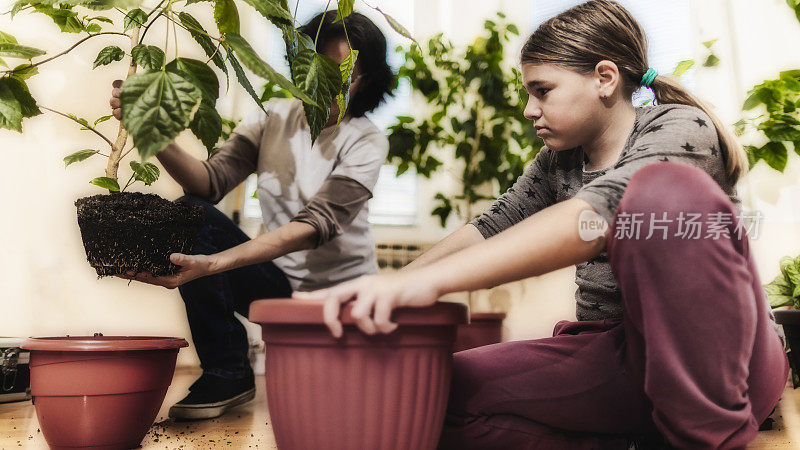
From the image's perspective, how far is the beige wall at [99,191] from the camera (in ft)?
5.85

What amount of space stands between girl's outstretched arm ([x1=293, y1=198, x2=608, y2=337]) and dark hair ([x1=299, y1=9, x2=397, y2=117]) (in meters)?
0.77

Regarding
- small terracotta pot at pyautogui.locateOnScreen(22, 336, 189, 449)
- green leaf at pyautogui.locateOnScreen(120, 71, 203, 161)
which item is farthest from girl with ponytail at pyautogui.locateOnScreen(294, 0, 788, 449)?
small terracotta pot at pyautogui.locateOnScreen(22, 336, 189, 449)

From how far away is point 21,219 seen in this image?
1.79m

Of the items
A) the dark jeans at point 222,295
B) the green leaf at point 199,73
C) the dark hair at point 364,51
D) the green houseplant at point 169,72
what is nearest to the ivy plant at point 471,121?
the dark hair at point 364,51

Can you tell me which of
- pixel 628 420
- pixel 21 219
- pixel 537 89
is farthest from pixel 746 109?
pixel 21 219

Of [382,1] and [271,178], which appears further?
[382,1]

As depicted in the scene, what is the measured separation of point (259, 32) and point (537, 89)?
1645mm

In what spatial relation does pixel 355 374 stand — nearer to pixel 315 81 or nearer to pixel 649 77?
pixel 315 81

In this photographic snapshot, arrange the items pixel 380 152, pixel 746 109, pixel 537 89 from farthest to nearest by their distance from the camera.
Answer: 1. pixel 746 109
2. pixel 380 152
3. pixel 537 89

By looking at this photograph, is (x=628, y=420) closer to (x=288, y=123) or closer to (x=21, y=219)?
(x=288, y=123)

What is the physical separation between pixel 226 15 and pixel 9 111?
345mm

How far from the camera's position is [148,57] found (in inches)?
29.8

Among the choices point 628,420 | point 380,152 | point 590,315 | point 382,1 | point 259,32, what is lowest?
point 628,420

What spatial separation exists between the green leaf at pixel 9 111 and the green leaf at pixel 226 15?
320 mm
